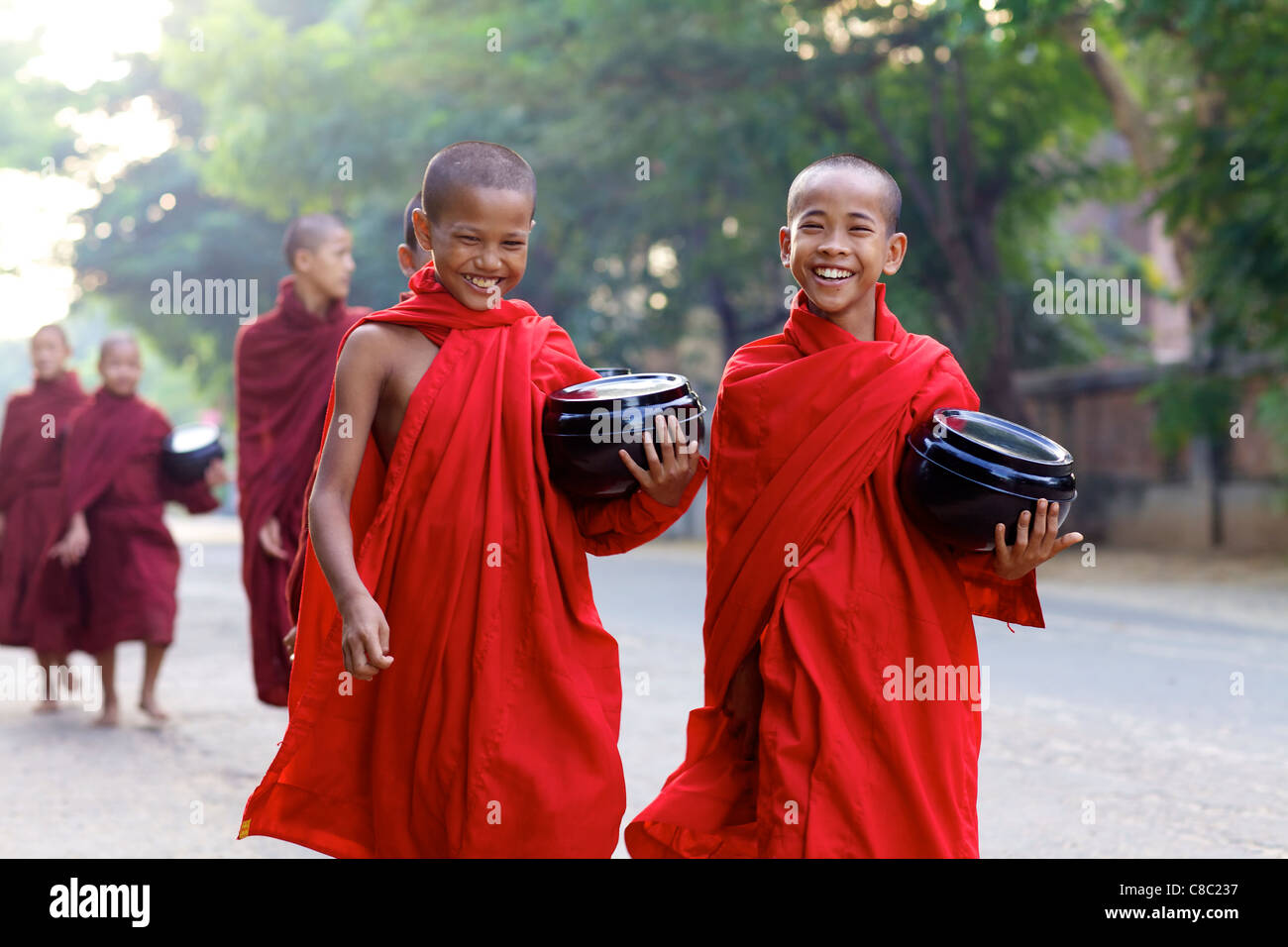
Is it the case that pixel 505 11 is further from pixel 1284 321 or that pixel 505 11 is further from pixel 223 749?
pixel 223 749

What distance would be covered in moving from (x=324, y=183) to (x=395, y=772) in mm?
19605

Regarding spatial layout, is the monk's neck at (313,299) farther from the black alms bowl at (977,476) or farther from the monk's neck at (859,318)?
→ the black alms bowl at (977,476)

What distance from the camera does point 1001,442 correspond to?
2.87 meters

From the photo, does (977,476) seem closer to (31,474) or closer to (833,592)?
(833,592)

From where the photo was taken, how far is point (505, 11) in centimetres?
1756

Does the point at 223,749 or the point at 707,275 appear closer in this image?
the point at 223,749

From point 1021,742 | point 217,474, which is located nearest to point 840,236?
point 1021,742

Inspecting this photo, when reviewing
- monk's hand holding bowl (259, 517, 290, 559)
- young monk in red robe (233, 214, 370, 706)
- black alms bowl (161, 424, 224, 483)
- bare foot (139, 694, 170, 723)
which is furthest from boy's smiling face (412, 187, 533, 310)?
bare foot (139, 694, 170, 723)

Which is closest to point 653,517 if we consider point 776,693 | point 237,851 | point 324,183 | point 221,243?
point 776,693

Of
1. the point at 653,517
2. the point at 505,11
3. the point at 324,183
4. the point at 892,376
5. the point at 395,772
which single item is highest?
the point at 505,11

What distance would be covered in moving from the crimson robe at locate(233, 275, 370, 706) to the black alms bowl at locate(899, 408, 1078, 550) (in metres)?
2.99

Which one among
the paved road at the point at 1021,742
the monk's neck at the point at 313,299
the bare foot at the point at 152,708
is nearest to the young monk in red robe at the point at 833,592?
the paved road at the point at 1021,742

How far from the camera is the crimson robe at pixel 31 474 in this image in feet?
26.4

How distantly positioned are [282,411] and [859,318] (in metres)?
3.01
